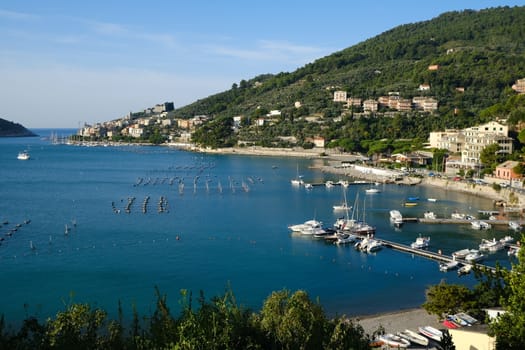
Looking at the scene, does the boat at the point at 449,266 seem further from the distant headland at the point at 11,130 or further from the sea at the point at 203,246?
the distant headland at the point at 11,130

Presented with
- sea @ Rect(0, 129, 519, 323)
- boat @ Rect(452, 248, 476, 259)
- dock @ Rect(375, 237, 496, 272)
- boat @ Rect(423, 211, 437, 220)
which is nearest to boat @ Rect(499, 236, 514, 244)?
sea @ Rect(0, 129, 519, 323)

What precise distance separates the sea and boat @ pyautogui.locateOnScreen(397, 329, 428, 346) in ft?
6.57

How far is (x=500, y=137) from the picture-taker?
36.7 m

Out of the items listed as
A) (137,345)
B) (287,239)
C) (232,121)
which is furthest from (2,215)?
(232,121)

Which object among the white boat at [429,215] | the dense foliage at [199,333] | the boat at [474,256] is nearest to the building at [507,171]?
the white boat at [429,215]

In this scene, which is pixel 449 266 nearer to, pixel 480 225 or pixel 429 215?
pixel 480 225

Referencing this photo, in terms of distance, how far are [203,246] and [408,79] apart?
58.4 m

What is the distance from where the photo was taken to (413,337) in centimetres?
1126

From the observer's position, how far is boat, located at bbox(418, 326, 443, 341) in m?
11.2

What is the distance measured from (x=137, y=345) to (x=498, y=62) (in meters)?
67.9

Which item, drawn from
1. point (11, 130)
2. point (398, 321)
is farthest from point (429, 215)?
point (11, 130)

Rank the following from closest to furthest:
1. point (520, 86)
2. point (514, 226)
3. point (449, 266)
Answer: point (449, 266), point (514, 226), point (520, 86)

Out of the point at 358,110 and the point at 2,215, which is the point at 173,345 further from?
the point at 358,110

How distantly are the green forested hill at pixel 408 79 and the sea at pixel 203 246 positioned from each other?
24.5 meters
